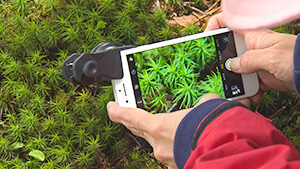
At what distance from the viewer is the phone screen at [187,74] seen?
5.28ft

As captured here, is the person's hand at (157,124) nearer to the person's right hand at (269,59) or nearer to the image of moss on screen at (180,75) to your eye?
the image of moss on screen at (180,75)

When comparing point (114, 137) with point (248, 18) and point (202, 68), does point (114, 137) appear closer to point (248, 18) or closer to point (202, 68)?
point (202, 68)

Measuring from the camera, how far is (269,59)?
4.82ft

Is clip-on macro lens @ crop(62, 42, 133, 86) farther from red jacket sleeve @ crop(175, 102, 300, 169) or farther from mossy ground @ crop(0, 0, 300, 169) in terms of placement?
red jacket sleeve @ crop(175, 102, 300, 169)

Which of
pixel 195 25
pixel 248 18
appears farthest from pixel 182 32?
pixel 248 18

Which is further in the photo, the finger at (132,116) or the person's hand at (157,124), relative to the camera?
the finger at (132,116)

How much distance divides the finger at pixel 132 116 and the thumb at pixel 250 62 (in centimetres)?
50

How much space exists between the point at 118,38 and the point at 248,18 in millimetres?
1638

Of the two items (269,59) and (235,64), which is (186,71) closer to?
(235,64)

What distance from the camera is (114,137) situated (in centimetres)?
190

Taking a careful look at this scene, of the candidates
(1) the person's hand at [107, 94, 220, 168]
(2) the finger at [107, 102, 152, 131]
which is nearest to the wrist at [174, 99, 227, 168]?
(1) the person's hand at [107, 94, 220, 168]

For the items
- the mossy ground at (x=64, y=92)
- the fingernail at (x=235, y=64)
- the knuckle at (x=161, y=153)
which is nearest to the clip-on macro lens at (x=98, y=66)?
the mossy ground at (x=64, y=92)

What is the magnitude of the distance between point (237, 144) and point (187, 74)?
0.76 m

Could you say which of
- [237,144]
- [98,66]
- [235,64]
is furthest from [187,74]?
[237,144]
